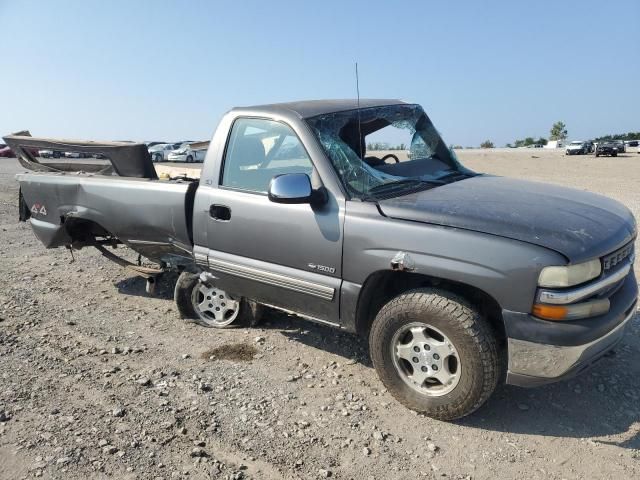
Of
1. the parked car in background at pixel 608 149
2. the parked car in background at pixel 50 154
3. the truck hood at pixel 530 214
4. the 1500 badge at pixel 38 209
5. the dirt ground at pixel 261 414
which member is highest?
the parked car in background at pixel 50 154

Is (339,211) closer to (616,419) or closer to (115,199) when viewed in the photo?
(616,419)

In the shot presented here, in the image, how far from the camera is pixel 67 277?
21.2 ft

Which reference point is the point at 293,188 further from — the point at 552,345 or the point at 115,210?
the point at 115,210

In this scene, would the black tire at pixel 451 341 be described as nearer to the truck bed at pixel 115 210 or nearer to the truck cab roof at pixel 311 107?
the truck cab roof at pixel 311 107

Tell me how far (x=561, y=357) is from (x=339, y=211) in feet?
5.08

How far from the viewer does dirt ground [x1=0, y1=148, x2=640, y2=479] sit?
9.65 feet

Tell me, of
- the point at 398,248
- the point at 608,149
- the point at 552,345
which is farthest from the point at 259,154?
the point at 608,149

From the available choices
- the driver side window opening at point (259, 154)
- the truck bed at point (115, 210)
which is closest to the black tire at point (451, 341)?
the driver side window opening at point (259, 154)

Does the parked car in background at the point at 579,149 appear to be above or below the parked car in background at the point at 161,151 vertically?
below

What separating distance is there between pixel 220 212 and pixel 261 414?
1.53 metres

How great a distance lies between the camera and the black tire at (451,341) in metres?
3.05

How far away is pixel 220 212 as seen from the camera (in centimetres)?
409

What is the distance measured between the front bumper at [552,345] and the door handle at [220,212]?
2124mm

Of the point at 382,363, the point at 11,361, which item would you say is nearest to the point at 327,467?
the point at 382,363
